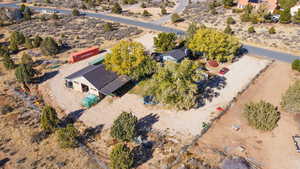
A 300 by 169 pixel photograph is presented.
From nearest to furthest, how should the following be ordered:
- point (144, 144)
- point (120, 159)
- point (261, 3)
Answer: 1. point (120, 159)
2. point (144, 144)
3. point (261, 3)

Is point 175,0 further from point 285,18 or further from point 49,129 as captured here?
point 49,129

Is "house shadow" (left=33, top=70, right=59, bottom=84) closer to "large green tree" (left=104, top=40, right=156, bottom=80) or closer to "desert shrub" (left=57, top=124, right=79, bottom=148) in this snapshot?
"large green tree" (left=104, top=40, right=156, bottom=80)

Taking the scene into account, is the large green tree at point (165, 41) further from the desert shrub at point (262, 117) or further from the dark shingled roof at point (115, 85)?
the desert shrub at point (262, 117)

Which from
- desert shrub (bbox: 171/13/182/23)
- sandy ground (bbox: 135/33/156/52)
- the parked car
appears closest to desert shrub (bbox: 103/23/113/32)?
sandy ground (bbox: 135/33/156/52)

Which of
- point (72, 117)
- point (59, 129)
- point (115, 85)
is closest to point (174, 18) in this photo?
point (115, 85)

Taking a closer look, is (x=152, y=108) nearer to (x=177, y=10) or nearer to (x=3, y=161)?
(x=3, y=161)

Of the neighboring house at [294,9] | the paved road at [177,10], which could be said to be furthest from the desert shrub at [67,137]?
the neighboring house at [294,9]
